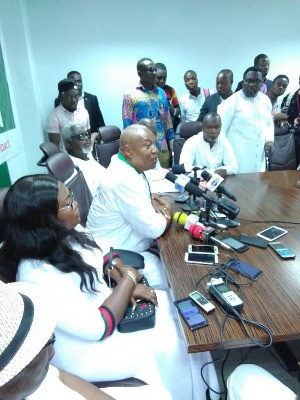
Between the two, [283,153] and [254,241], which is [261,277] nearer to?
[254,241]

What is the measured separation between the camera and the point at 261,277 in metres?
1.15

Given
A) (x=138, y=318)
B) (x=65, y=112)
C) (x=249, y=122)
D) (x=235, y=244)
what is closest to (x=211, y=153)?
(x=249, y=122)

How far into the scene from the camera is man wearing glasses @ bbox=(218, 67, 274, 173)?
105 inches

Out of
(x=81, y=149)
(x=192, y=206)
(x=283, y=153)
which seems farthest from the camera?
(x=283, y=153)

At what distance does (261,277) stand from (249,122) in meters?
1.99

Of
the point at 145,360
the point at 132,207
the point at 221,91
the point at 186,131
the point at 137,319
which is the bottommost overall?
the point at 145,360

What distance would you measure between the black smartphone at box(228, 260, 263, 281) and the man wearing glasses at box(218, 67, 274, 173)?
190 cm

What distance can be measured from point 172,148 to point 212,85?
9.39 feet

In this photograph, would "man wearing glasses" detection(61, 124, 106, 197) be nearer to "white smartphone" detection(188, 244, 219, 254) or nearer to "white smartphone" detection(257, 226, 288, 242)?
"white smartphone" detection(188, 244, 219, 254)

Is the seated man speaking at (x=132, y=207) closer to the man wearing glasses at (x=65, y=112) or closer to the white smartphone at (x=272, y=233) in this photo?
the white smartphone at (x=272, y=233)

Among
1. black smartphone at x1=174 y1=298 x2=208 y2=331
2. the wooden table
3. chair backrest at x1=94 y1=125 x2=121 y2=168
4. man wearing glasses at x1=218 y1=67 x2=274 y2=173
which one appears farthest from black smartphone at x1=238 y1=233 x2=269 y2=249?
chair backrest at x1=94 y1=125 x2=121 y2=168

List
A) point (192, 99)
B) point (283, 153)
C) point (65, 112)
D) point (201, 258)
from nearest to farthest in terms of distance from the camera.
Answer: point (201, 258)
point (283, 153)
point (65, 112)
point (192, 99)

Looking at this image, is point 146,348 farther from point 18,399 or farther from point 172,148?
point 172,148

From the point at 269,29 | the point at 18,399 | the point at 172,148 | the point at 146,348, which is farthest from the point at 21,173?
the point at 269,29
